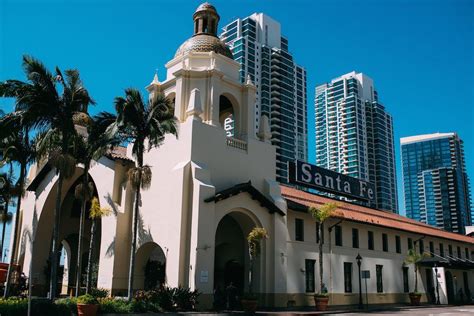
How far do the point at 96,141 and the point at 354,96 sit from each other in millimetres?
108180

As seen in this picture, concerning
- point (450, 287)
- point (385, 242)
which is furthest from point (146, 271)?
point (450, 287)

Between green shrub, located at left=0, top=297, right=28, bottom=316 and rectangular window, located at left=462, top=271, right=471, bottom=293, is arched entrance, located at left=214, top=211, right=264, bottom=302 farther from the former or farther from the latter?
rectangular window, located at left=462, top=271, right=471, bottom=293

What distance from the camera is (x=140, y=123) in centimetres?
2380

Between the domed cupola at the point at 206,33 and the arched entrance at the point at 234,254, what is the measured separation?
11.1 m

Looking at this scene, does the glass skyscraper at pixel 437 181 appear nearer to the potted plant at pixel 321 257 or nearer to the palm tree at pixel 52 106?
the potted plant at pixel 321 257

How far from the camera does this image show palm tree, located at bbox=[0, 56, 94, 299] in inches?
851

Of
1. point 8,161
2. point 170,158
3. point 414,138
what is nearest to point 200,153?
point 170,158

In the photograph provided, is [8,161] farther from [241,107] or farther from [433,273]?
[433,273]

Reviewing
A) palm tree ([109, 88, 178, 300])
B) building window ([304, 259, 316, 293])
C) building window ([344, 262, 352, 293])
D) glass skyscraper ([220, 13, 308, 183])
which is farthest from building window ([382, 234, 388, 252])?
glass skyscraper ([220, 13, 308, 183])

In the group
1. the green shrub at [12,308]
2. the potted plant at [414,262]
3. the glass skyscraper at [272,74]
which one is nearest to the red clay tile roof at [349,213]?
the potted plant at [414,262]

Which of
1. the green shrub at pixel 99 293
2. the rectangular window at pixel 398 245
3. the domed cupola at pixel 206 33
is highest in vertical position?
the domed cupola at pixel 206 33

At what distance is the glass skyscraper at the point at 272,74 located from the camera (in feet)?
369

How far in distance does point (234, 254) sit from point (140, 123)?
438 inches

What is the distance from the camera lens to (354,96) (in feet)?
410
